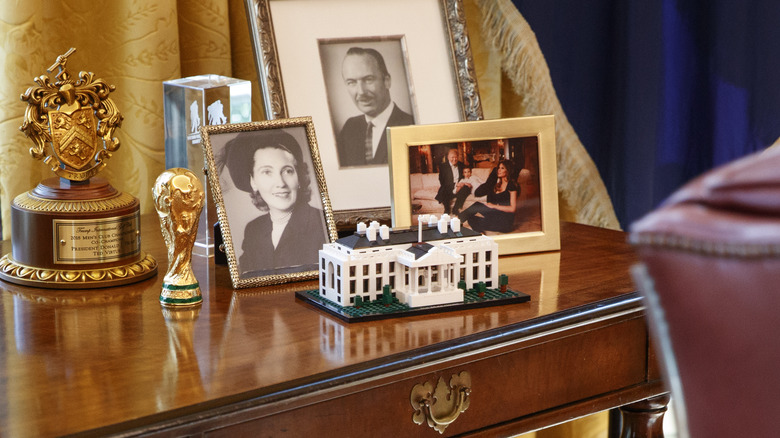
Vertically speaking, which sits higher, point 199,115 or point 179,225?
point 199,115

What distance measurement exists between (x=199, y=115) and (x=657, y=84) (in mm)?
1005

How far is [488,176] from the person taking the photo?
1.27 m

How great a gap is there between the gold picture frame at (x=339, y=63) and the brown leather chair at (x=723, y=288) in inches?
39.2

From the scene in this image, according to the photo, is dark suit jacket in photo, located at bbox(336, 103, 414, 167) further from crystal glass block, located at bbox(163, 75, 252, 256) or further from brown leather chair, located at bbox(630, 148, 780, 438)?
brown leather chair, located at bbox(630, 148, 780, 438)

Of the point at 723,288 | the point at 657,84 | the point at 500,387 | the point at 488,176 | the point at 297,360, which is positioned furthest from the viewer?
the point at 657,84

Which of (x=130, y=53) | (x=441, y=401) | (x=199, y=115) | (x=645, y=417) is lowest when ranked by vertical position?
(x=645, y=417)

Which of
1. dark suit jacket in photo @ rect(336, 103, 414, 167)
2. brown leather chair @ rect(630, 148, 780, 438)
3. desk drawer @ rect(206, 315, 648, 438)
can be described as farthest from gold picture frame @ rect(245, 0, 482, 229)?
brown leather chair @ rect(630, 148, 780, 438)

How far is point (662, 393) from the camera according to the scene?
119cm

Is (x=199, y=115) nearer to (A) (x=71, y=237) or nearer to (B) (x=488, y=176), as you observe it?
(A) (x=71, y=237)

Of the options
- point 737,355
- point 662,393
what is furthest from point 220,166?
point 737,355

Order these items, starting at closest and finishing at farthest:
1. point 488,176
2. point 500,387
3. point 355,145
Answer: point 500,387
point 488,176
point 355,145

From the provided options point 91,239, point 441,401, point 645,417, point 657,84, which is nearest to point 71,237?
point 91,239

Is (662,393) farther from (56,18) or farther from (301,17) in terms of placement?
(56,18)

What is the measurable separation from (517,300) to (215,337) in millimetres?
355
